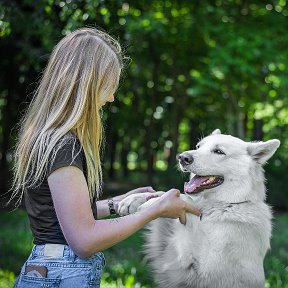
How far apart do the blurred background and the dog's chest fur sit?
2157 mm

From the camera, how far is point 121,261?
7.30m

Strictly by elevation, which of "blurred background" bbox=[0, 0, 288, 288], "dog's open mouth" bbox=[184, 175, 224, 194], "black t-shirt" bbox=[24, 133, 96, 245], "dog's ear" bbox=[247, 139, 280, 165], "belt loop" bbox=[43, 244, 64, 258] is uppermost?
"black t-shirt" bbox=[24, 133, 96, 245]

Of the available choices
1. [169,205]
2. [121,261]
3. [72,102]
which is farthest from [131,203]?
[121,261]

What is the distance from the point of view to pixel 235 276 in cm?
332

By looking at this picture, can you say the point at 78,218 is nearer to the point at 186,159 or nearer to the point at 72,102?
the point at 72,102

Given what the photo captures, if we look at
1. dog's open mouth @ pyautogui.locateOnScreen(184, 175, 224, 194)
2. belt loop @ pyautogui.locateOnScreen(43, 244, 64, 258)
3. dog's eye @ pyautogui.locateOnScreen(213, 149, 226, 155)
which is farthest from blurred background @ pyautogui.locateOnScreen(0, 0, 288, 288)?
belt loop @ pyautogui.locateOnScreen(43, 244, 64, 258)

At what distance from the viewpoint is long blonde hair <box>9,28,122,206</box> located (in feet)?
7.59

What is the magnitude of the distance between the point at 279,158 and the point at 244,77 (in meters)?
2.65

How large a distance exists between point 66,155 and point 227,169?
1773mm

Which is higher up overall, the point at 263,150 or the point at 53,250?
the point at 53,250

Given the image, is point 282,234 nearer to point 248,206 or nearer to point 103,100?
point 248,206

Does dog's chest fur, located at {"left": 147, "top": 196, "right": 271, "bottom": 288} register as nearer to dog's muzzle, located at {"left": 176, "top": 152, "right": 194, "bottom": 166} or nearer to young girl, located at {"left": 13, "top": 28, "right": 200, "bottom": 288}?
dog's muzzle, located at {"left": 176, "top": 152, "right": 194, "bottom": 166}

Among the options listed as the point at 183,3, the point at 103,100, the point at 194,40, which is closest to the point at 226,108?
the point at 194,40

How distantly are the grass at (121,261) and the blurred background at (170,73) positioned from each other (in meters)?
0.02
